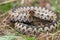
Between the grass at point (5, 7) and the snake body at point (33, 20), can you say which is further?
the grass at point (5, 7)

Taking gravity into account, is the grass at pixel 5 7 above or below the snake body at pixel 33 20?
above

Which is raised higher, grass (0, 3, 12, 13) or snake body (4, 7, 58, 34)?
grass (0, 3, 12, 13)

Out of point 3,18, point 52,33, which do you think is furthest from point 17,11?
point 52,33

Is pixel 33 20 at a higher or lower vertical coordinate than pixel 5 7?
lower

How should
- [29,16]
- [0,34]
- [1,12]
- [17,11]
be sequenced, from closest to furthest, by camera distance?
[0,34]
[29,16]
[17,11]
[1,12]

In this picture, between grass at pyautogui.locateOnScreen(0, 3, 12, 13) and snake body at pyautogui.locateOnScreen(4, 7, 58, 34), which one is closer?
snake body at pyautogui.locateOnScreen(4, 7, 58, 34)

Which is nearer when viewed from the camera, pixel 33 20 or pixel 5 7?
pixel 33 20

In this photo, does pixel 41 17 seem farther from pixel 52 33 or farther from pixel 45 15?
pixel 52 33

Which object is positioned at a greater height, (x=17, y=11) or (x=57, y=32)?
(x=17, y=11)
